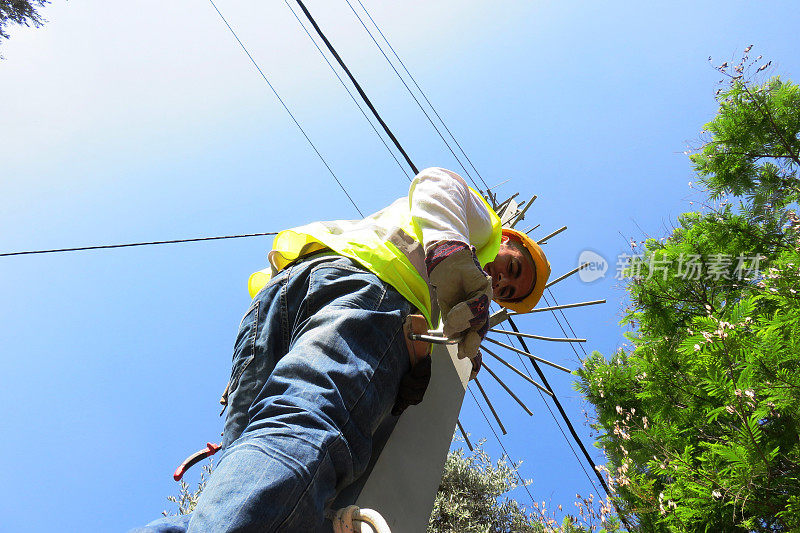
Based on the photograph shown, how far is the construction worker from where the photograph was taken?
3.53ft

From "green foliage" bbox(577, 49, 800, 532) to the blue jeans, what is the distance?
6.41ft

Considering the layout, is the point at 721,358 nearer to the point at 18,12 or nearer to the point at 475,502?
the point at 475,502

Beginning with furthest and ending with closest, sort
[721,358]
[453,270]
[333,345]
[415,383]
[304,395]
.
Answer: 1. [721,358]
2. [415,383]
3. [453,270]
4. [333,345]
5. [304,395]

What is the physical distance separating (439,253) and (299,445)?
71 centimetres

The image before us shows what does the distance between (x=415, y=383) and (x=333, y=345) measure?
41 cm

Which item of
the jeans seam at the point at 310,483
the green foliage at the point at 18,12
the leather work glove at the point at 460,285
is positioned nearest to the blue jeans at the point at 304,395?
the jeans seam at the point at 310,483

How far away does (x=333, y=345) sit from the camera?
1387mm

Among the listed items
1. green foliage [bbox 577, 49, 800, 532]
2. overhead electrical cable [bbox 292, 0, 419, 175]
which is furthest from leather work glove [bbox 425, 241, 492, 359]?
overhead electrical cable [bbox 292, 0, 419, 175]

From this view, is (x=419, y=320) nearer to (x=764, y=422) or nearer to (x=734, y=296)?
(x=764, y=422)

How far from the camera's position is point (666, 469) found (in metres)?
2.92

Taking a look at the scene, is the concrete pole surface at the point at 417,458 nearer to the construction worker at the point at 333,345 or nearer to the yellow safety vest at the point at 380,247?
the construction worker at the point at 333,345

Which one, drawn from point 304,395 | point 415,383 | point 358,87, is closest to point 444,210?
point 415,383

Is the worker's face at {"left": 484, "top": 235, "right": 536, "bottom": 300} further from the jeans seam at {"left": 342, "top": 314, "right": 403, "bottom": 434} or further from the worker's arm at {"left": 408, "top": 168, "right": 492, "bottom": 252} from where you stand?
the jeans seam at {"left": 342, "top": 314, "right": 403, "bottom": 434}

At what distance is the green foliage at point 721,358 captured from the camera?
251 cm
